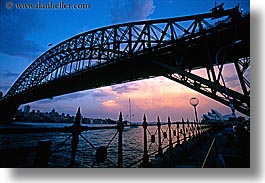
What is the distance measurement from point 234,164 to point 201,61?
4046 mm

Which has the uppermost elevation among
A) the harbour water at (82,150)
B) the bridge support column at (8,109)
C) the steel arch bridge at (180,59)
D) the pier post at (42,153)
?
the steel arch bridge at (180,59)

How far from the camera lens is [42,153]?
5.73 feet

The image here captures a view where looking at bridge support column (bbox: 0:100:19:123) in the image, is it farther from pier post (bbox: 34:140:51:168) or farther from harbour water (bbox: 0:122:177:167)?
pier post (bbox: 34:140:51:168)

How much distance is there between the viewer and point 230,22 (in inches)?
196

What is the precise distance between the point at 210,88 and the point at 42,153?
16.1 ft

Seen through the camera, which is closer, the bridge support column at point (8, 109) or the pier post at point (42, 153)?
the pier post at point (42, 153)

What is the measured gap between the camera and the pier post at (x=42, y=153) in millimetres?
1687

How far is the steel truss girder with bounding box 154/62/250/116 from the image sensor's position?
4.35 m

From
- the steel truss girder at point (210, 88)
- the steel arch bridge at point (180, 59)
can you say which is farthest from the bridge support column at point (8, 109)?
the steel truss girder at point (210, 88)

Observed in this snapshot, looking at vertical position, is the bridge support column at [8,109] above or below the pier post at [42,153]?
above

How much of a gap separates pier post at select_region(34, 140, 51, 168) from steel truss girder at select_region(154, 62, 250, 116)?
423 cm

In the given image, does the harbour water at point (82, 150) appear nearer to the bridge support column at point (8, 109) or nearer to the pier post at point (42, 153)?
the pier post at point (42, 153)

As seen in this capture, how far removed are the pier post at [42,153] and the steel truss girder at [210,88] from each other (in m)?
4.23

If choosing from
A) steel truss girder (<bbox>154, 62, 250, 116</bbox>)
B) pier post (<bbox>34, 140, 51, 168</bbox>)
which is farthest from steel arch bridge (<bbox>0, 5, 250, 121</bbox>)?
pier post (<bbox>34, 140, 51, 168</bbox>)
